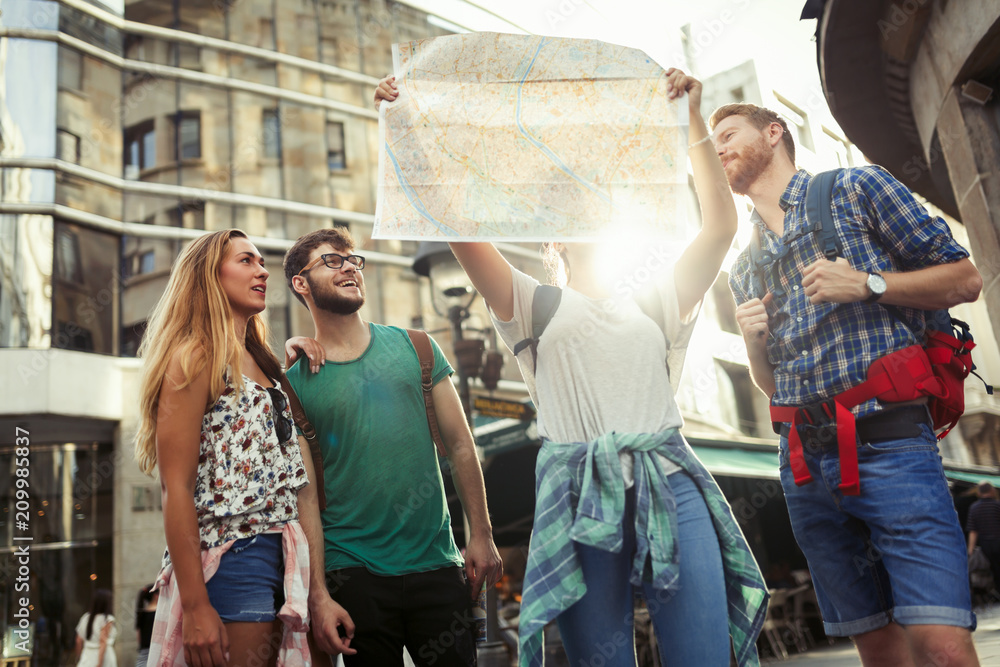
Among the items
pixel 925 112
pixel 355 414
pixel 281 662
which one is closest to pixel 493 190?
pixel 355 414

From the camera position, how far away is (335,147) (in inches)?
701

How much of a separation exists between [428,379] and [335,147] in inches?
623

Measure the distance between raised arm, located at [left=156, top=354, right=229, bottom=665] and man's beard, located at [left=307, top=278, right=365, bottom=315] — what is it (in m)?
0.71

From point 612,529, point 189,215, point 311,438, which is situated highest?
point 189,215

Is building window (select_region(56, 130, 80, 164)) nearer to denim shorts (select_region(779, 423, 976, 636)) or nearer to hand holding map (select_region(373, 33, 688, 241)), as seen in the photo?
hand holding map (select_region(373, 33, 688, 241))

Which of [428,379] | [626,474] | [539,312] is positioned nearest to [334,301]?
[428,379]

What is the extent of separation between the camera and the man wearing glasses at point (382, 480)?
2623 millimetres

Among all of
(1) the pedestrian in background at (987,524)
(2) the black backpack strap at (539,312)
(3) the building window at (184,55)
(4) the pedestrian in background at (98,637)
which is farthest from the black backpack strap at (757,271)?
(3) the building window at (184,55)

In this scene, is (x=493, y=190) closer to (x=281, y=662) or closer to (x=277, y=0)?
(x=281, y=662)

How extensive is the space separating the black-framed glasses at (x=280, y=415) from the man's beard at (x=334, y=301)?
1.56ft

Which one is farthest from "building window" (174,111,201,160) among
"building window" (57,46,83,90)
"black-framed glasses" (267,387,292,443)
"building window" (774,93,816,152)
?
"building window" (774,93,816,152)

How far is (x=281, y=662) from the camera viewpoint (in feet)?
7.54

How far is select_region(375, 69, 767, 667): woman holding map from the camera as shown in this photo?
2059 mm

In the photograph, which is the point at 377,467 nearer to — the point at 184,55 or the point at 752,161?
the point at 752,161
